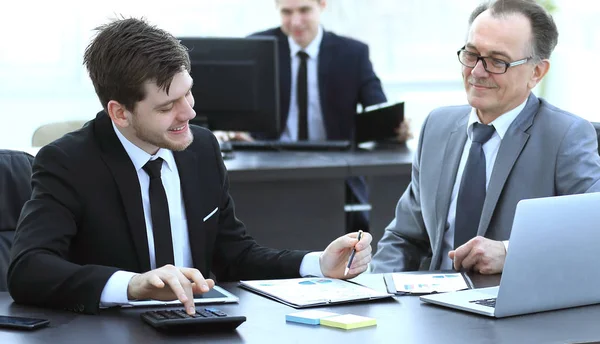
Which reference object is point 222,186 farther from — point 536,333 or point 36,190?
point 536,333

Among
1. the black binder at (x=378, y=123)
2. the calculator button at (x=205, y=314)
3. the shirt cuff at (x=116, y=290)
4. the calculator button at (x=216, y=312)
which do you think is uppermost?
the shirt cuff at (x=116, y=290)

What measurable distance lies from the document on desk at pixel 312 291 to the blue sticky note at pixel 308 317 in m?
0.07

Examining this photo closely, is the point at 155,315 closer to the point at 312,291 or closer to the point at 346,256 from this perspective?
the point at 312,291

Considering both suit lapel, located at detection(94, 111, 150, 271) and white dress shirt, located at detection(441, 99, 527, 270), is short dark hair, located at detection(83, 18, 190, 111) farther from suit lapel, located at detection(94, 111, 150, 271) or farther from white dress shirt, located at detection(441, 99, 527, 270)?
white dress shirt, located at detection(441, 99, 527, 270)

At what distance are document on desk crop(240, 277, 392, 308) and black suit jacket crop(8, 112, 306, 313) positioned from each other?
0.48 feet

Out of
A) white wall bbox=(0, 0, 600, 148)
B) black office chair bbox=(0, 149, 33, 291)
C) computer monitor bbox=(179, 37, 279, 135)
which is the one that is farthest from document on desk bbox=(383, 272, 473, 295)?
white wall bbox=(0, 0, 600, 148)

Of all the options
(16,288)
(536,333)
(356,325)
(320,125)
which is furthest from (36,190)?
(320,125)

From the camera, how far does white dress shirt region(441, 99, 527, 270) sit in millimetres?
2725

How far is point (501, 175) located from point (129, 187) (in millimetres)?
1053

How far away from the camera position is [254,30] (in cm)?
681

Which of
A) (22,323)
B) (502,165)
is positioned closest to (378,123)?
(502,165)

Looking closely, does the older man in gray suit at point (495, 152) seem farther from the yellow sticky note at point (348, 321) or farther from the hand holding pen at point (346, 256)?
the yellow sticky note at point (348, 321)

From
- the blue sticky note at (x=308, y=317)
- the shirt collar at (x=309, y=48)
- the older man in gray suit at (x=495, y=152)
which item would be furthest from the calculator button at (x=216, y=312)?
the shirt collar at (x=309, y=48)

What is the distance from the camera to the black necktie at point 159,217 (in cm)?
224
